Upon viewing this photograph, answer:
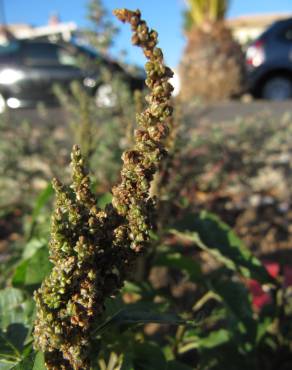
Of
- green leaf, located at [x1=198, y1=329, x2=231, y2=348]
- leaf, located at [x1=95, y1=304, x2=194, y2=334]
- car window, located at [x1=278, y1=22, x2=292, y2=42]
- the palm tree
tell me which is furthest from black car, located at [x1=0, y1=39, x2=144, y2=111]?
leaf, located at [x1=95, y1=304, x2=194, y2=334]

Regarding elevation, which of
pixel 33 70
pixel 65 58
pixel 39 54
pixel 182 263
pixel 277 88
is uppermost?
pixel 39 54

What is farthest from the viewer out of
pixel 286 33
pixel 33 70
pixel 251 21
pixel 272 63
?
pixel 251 21

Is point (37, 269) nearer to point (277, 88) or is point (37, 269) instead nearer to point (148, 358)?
point (148, 358)

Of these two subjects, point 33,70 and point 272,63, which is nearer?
point 33,70

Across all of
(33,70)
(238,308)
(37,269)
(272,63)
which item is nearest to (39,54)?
(33,70)

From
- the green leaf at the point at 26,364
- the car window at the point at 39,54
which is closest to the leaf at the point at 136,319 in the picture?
the green leaf at the point at 26,364

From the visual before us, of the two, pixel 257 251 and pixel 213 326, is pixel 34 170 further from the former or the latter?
pixel 213 326
